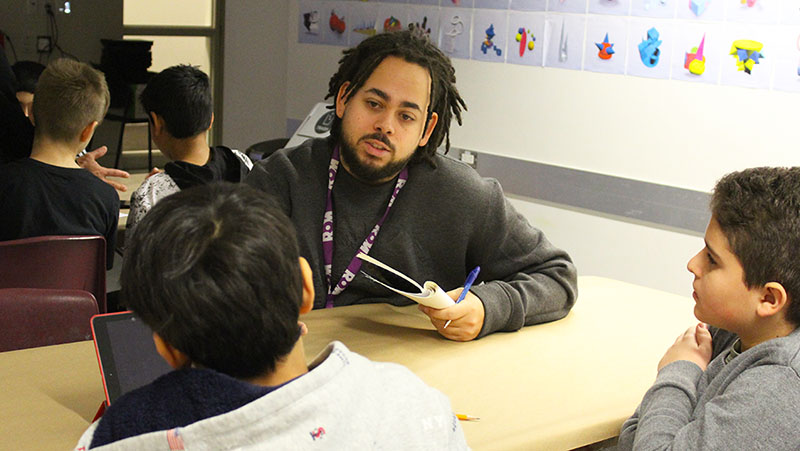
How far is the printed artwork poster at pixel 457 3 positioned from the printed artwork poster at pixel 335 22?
0.71 metres

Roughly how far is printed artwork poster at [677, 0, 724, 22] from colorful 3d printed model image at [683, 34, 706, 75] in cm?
8

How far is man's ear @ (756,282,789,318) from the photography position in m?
1.36

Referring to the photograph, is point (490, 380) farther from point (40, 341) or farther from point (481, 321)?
point (40, 341)

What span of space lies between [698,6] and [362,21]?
196cm

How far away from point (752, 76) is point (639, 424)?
91.0 inches

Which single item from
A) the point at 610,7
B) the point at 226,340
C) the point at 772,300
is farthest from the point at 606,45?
the point at 226,340

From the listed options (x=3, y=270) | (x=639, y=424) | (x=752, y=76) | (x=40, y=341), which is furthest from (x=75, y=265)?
(x=752, y=76)

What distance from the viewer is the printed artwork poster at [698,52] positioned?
11.1ft

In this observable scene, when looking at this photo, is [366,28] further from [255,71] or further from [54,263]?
[54,263]

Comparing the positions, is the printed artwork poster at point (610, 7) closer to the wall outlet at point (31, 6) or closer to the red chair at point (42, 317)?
the red chair at point (42, 317)

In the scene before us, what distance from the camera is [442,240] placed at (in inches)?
80.0

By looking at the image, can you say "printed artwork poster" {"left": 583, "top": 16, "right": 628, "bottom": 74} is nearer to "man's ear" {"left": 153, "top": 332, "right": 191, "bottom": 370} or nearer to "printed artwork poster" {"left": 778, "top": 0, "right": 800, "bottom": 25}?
"printed artwork poster" {"left": 778, "top": 0, "right": 800, "bottom": 25}

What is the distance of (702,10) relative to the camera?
3393 millimetres

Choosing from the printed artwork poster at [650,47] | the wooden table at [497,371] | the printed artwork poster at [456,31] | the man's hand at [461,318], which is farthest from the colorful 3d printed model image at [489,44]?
the man's hand at [461,318]
